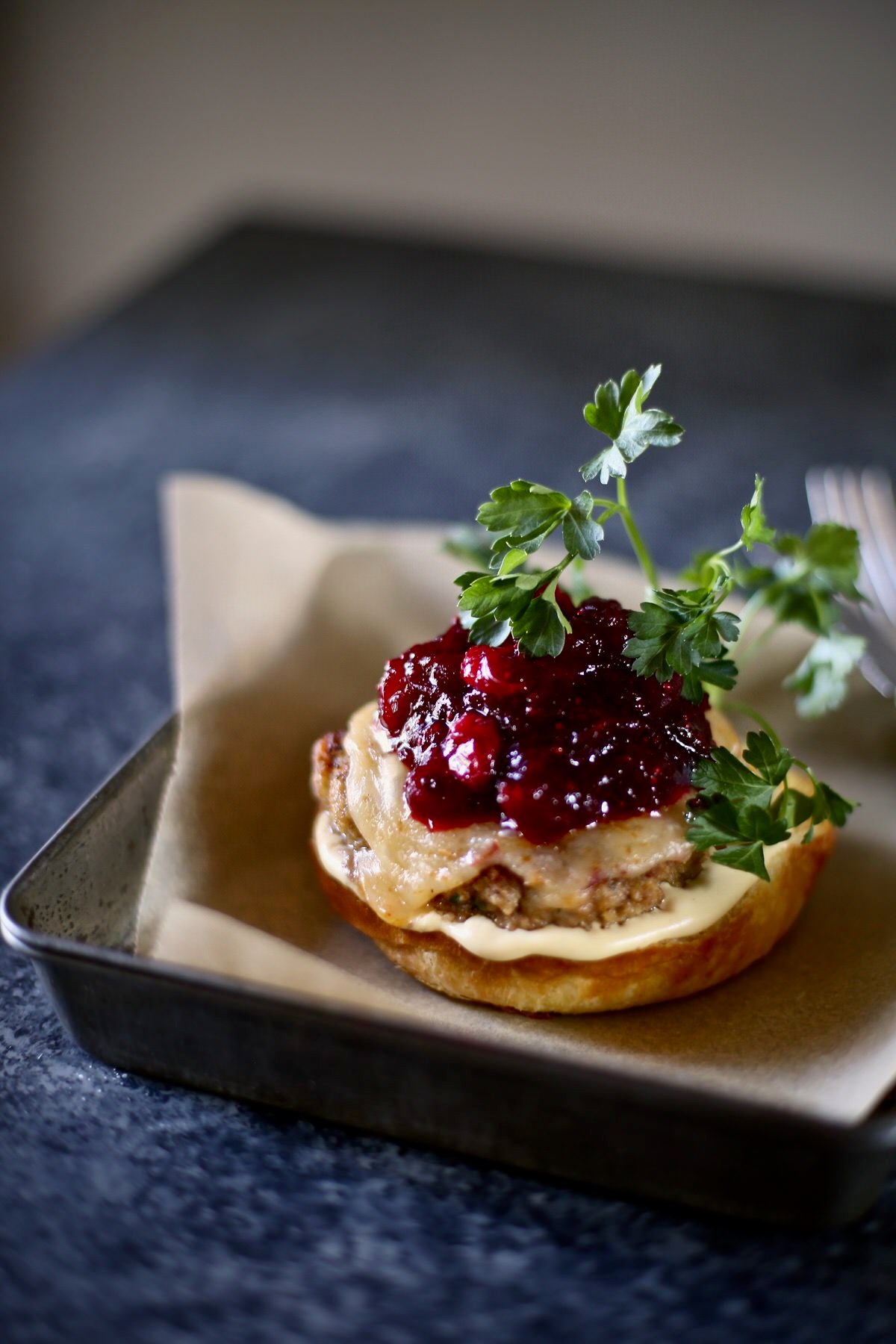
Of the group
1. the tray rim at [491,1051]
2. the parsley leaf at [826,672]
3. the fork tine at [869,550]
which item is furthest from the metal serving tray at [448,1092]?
the fork tine at [869,550]

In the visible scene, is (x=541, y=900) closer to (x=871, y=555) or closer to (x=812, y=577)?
(x=812, y=577)

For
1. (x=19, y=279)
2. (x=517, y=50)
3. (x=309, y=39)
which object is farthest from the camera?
(x=19, y=279)

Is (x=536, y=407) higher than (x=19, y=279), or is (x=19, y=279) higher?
(x=536, y=407)

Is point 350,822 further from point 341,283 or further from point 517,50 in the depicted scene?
point 517,50

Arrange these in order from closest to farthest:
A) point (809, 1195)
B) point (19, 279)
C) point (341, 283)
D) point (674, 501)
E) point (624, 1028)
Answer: point (809, 1195) → point (624, 1028) → point (674, 501) → point (341, 283) → point (19, 279)

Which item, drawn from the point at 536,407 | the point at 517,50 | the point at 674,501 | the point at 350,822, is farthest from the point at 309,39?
the point at 350,822

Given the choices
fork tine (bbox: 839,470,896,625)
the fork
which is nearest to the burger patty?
the fork

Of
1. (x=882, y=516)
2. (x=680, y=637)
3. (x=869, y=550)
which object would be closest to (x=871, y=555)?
(x=869, y=550)

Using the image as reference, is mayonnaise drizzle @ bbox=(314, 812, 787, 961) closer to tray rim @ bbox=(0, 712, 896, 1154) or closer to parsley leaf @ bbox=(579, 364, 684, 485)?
tray rim @ bbox=(0, 712, 896, 1154)
